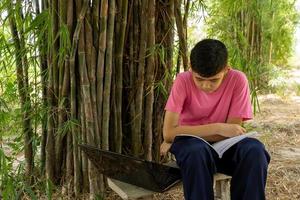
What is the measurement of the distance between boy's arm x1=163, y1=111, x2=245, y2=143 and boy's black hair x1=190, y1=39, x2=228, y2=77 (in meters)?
0.25

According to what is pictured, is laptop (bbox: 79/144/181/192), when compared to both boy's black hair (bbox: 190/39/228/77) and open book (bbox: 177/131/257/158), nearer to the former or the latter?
open book (bbox: 177/131/257/158)

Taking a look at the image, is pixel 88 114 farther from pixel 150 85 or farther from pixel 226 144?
pixel 226 144

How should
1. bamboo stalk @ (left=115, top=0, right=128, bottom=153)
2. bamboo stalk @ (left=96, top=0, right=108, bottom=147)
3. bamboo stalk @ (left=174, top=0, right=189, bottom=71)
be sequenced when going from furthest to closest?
1. bamboo stalk @ (left=174, top=0, right=189, bottom=71)
2. bamboo stalk @ (left=115, top=0, right=128, bottom=153)
3. bamboo stalk @ (left=96, top=0, right=108, bottom=147)

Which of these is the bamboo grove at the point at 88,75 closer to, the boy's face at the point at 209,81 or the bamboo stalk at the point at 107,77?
the bamboo stalk at the point at 107,77

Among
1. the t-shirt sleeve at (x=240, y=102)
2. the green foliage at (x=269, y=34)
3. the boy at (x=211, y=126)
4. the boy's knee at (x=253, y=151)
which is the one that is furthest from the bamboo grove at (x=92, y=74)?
the green foliage at (x=269, y=34)

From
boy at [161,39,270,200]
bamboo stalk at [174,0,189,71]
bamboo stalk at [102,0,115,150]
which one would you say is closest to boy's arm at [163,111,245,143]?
boy at [161,39,270,200]

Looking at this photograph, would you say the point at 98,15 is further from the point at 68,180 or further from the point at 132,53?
the point at 68,180

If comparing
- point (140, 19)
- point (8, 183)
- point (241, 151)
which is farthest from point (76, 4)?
point (241, 151)

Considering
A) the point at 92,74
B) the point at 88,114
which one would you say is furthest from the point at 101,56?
the point at 88,114

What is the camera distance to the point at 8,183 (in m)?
2.20

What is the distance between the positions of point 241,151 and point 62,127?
100cm

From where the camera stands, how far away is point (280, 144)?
13.3 ft

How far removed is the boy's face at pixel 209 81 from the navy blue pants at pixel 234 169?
0.26 metres

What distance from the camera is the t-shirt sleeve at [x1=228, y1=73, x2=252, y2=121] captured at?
7.23ft
